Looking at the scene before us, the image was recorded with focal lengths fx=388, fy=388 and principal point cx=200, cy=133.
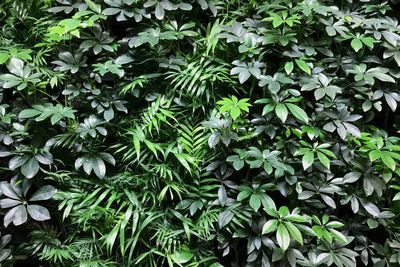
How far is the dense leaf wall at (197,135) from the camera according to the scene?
1.61 m

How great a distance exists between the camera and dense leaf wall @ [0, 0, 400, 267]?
1607 mm

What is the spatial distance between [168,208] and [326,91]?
849 mm

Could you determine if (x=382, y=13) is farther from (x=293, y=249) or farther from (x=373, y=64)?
(x=293, y=249)

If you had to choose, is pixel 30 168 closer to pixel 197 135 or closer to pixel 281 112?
pixel 197 135

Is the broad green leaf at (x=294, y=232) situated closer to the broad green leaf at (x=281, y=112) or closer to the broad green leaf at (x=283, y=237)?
the broad green leaf at (x=283, y=237)

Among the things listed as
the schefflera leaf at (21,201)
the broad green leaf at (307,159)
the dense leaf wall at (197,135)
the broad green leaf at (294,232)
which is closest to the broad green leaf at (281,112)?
the dense leaf wall at (197,135)

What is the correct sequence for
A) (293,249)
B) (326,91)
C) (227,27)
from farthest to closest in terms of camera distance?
(227,27), (326,91), (293,249)

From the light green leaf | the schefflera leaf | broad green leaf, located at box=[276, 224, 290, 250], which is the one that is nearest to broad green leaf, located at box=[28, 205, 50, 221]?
the schefflera leaf

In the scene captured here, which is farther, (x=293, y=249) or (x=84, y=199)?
(x=84, y=199)

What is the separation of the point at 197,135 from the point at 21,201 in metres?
0.78

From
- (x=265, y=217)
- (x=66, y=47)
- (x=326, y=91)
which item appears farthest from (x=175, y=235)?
(x=66, y=47)

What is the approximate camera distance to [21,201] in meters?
1.57

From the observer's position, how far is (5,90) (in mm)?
1753

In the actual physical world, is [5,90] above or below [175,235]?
above
